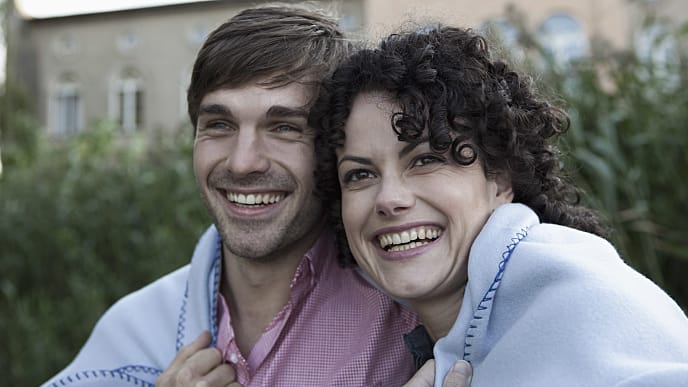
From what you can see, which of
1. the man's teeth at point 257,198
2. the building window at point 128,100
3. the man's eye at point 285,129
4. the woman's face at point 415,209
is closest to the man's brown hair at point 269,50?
the man's eye at point 285,129

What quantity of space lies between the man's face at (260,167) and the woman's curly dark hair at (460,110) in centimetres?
8

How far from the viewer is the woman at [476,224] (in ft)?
4.70

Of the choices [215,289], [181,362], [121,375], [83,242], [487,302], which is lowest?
[83,242]

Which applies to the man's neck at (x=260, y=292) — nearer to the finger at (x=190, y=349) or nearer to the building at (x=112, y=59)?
the finger at (x=190, y=349)

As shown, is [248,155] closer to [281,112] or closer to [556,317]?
[281,112]

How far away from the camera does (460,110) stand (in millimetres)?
1719

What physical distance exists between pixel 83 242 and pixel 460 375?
3.35m

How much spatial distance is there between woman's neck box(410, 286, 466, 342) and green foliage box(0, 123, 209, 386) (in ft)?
7.50

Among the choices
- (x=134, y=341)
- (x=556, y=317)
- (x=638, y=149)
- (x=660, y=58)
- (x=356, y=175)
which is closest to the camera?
(x=556, y=317)

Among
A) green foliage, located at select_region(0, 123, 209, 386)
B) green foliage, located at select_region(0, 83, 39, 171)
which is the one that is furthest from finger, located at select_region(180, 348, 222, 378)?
green foliage, located at select_region(0, 83, 39, 171)

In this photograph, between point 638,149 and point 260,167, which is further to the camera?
point 638,149

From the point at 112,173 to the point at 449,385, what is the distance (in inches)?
144

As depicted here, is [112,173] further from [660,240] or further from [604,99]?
[660,240]

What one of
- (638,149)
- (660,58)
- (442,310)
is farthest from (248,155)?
(660,58)
